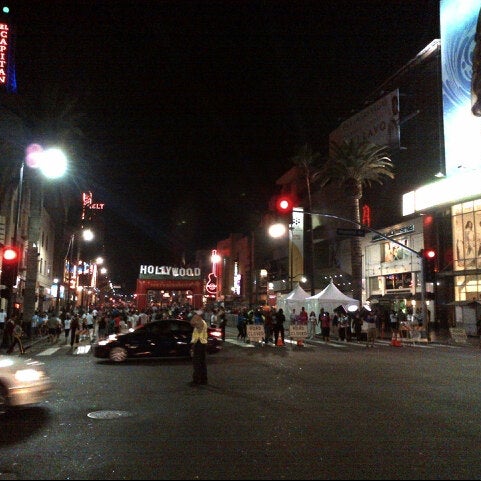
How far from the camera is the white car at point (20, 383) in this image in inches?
320

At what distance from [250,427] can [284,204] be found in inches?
413

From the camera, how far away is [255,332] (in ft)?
80.1

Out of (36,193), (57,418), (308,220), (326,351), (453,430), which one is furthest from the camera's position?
(308,220)

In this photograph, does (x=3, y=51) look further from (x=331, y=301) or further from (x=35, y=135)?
(x=331, y=301)

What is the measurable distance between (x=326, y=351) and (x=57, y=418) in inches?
569

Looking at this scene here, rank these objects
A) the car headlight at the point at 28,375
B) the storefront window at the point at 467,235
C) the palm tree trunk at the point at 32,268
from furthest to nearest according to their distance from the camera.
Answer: the storefront window at the point at 467,235 < the palm tree trunk at the point at 32,268 < the car headlight at the point at 28,375

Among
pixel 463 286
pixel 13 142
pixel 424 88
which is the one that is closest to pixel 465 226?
pixel 463 286

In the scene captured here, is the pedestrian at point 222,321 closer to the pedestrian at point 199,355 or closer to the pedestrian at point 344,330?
the pedestrian at point 344,330

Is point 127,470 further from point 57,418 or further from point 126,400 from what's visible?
point 126,400

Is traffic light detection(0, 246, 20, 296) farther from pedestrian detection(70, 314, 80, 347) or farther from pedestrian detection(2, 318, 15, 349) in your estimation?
pedestrian detection(70, 314, 80, 347)

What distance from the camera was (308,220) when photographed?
5831 cm

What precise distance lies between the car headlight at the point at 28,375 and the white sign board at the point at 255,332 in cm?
1609

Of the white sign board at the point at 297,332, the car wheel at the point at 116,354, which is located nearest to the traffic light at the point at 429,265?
the white sign board at the point at 297,332

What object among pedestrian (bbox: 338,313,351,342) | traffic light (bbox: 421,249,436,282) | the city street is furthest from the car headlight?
traffic light (bbox: 421,249,436,282)
